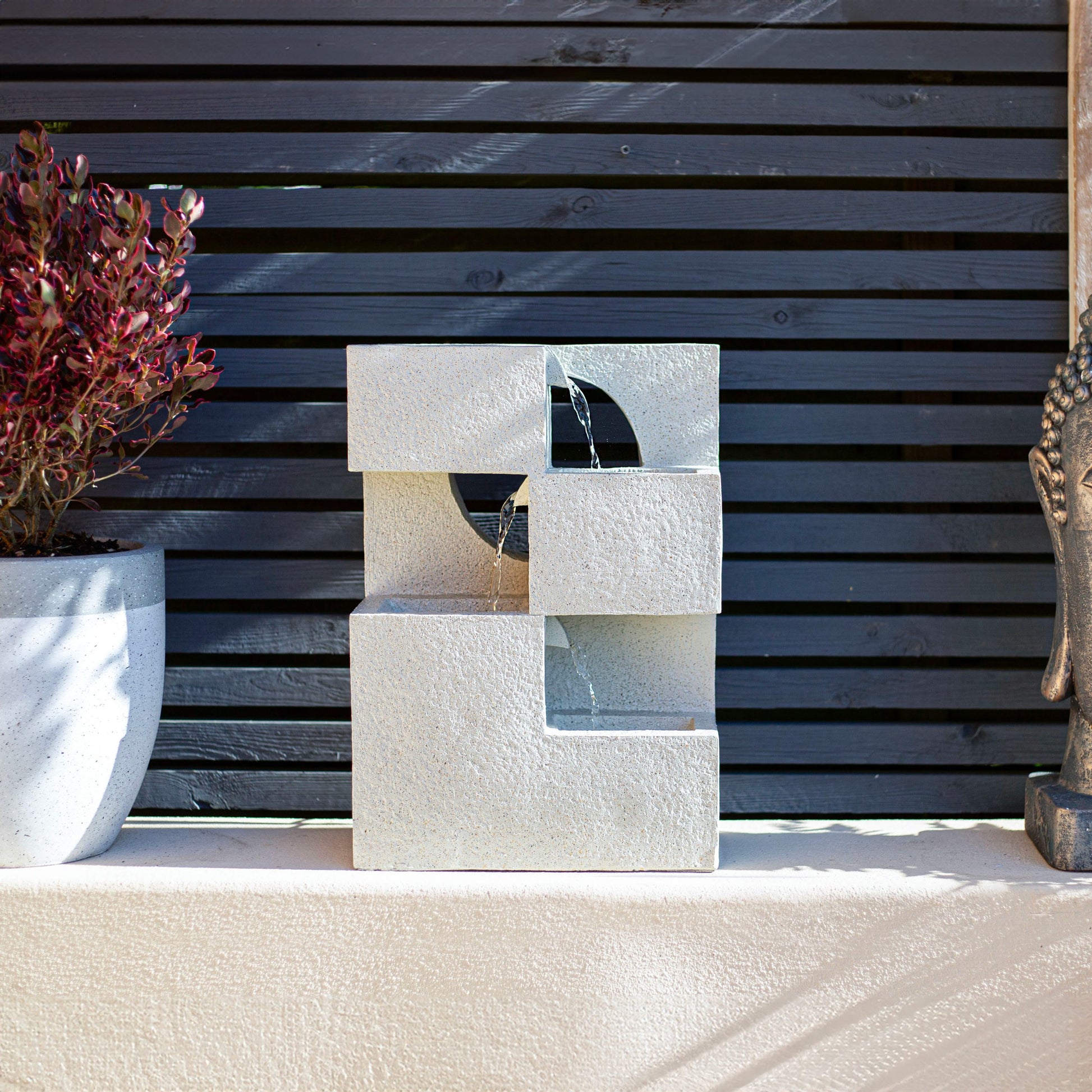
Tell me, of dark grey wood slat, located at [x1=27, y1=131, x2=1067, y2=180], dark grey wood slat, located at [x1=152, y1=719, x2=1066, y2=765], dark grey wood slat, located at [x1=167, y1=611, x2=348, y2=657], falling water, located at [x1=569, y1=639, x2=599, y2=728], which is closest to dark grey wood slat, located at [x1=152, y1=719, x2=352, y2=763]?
dark grey wood slat, located at [x1=152, y1=719, x2=1066, y2=765]

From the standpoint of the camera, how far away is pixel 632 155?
2.62 meters

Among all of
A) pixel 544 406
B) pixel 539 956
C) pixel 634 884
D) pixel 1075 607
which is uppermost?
pixel 544 406

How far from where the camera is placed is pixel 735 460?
2697 millimetres

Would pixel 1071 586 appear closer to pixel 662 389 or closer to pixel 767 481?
pixel 767 481

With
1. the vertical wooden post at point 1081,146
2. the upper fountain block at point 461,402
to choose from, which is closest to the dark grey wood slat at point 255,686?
the upper fountain block at point 461,402

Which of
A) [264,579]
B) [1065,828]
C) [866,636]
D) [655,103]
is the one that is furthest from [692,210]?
[1065,828]

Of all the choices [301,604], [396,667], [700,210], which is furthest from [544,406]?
[301,604]

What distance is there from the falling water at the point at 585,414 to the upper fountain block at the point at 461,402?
0.89ft

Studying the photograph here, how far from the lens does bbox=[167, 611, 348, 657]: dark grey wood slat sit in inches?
107

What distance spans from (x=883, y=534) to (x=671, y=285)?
80cm

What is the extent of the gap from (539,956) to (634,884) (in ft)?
0.77

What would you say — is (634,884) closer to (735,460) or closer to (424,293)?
(735,460)

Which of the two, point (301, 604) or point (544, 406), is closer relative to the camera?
point (544, 406)

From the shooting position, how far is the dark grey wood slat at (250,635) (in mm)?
2713
